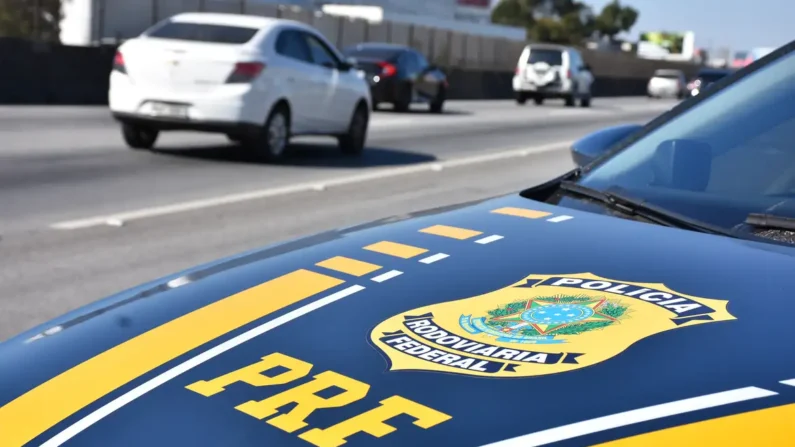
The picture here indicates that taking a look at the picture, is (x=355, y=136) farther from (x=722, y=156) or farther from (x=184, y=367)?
(x=184, y=367)

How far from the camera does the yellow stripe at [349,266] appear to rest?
258cm

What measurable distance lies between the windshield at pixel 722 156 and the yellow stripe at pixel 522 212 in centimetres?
24

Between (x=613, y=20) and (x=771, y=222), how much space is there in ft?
584

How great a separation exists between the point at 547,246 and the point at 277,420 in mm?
998

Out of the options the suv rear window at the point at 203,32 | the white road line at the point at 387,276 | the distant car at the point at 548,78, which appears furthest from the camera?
the distant car at the point at 548,78

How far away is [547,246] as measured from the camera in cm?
266

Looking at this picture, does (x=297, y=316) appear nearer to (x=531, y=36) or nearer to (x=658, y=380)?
(x=658, y=380)

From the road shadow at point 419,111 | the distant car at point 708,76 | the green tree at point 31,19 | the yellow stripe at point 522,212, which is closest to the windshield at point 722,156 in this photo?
the distant car at point 708,76

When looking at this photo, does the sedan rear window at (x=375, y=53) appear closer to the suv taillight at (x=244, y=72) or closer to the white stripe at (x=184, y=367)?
the suv taillight at (x=244, y=72)

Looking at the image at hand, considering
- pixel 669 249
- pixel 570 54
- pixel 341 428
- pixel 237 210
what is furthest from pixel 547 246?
pixel 570 54

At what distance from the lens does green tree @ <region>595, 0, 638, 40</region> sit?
174 metres

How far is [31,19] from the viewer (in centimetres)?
2411

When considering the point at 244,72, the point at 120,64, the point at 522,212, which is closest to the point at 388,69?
the point at 244,72

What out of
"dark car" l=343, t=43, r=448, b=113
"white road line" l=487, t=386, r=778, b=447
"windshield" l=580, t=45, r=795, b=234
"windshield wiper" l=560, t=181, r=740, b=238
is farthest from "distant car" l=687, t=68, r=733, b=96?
"dark car" l=343, t=43, r=448, b=113
